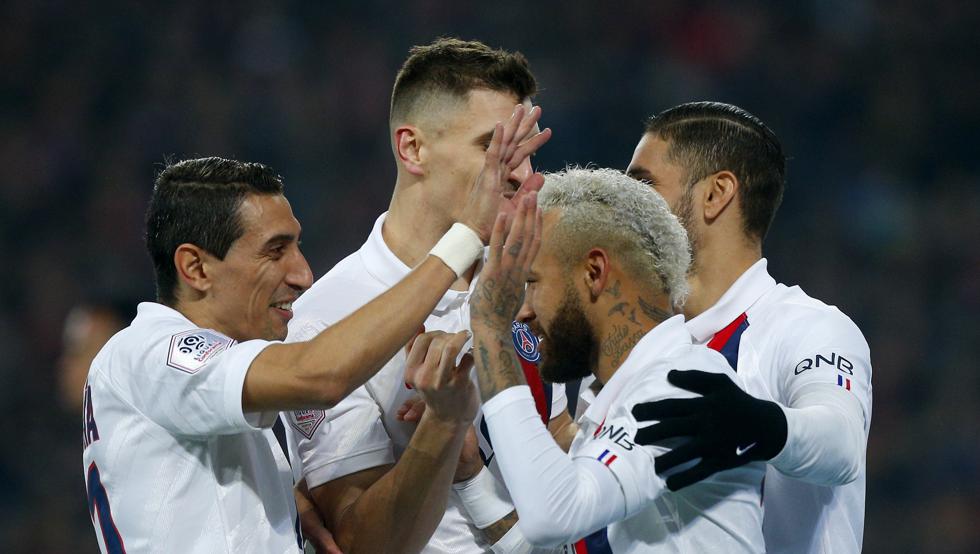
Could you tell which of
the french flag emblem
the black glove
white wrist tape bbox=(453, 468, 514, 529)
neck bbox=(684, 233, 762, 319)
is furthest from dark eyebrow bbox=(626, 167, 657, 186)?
the french flag emblem

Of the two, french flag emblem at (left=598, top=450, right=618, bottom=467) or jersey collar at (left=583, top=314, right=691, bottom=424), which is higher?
jersey collar at (left=583, top=314, right=691, bottom=424)

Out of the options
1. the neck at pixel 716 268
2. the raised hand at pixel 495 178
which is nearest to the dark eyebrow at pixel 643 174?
the neck at pixel 716 268

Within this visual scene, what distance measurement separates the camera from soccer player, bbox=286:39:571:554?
11.8ft

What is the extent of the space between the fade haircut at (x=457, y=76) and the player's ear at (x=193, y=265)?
1.05 metres

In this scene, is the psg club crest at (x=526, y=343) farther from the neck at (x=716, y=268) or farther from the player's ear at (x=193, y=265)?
the player's ear at (x=193, y=265)

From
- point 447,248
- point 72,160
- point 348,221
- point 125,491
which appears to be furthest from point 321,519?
point 72,160

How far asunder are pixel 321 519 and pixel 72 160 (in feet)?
27.2

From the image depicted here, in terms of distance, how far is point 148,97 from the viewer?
11297 millimetres

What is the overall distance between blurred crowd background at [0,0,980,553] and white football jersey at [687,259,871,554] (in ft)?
21.3

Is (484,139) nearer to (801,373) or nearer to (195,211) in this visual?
(195,211)

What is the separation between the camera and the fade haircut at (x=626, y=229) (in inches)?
123

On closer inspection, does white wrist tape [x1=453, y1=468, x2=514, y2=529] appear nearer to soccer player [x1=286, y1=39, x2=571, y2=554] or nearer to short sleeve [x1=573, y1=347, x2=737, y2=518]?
soccer player [x1=286, y1=39, x2=571, y2=554]

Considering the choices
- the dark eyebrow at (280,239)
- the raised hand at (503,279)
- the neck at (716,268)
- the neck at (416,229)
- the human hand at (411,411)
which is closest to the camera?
the raised hand at (503,279)

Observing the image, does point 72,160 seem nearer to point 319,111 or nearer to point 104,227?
point 104,227
